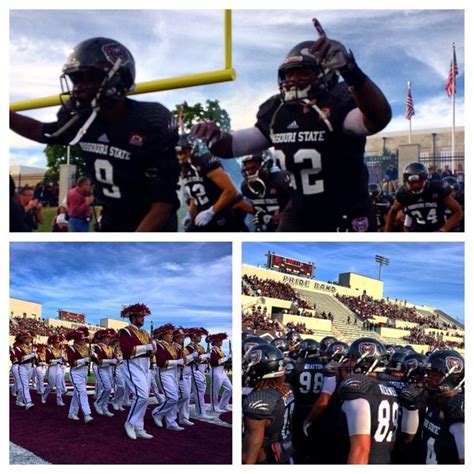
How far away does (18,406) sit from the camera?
359 cm

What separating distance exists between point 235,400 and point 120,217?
3.29 ft

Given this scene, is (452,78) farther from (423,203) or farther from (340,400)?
(340,400)

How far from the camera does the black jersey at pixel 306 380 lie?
3.50m

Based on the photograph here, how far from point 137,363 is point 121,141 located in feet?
3.46

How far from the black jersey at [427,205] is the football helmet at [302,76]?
61 cm

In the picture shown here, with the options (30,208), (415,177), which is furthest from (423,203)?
(30,208)

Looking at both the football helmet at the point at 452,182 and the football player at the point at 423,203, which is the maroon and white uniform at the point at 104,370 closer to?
the football player at the point at 423,203

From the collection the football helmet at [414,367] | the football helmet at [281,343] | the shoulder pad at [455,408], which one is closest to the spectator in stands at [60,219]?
the football helmet at [281,343]

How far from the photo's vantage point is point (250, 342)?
3.50 meters

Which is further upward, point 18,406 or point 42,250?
point 42,250

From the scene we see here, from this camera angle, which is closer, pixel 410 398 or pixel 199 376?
pixel 410 398

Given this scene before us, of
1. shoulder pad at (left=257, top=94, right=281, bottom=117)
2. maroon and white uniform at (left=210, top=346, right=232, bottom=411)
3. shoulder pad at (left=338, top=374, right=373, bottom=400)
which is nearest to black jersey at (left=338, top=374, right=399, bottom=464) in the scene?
shoulder pad at (left=338, top=374, right=373, bottom=400)
